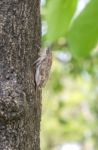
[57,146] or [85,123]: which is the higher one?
[85,123]

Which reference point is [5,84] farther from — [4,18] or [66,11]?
[66,11]

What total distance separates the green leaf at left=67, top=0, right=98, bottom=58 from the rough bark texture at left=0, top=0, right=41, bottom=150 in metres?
0.31

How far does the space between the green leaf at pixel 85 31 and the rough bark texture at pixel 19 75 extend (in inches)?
12.3

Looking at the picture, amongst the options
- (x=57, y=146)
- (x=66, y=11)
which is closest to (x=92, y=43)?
(x=66, y=11)

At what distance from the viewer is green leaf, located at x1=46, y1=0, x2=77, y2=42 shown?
5.09ft

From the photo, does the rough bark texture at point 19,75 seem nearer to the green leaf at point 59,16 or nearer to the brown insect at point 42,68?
the brown insect at point 42,68

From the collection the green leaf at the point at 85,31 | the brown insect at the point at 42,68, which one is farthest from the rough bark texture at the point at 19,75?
the green leaf at the point at 85,31

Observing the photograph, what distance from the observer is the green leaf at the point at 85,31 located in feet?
4.73

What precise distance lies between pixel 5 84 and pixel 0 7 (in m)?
0.19

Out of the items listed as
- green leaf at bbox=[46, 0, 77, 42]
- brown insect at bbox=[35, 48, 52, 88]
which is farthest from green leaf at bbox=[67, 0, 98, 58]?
brown insect at bbox=[35, 48, 52, 88]

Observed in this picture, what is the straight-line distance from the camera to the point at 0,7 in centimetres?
111

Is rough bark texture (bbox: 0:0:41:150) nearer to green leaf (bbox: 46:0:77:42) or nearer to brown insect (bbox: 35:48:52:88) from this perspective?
brown insect (bbox: 35:48:52:88)

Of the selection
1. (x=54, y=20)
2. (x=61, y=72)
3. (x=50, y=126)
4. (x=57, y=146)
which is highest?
(x=54, y=20)

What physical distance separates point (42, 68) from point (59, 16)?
0.48 metres
